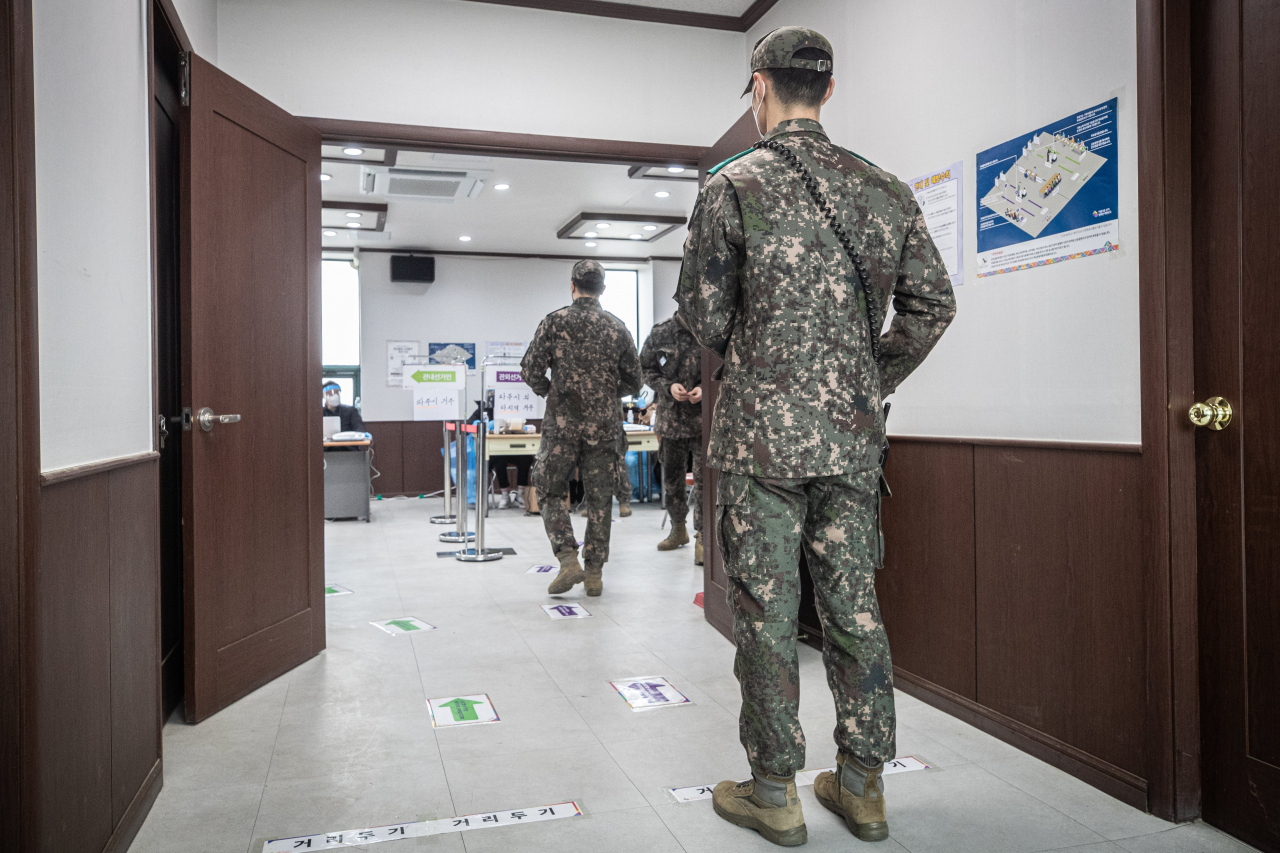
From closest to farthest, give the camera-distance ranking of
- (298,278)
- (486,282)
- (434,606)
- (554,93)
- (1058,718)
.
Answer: (1058,718)
(298,278)
(554,93)
(434,606)
(486,282)

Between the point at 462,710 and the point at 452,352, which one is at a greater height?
the point at 452,352

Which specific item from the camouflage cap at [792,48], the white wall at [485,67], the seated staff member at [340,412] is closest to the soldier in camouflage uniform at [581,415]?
the white wall at [485,67]

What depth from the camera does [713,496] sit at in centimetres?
353

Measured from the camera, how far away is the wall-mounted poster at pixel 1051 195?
6.70 ft

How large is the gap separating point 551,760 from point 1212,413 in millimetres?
1747

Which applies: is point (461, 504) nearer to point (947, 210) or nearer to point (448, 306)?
point (947, 210)

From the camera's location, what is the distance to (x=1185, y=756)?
188cm

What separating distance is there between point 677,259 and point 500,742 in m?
8.47

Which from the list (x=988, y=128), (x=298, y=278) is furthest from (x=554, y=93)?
(x=988, y=128)

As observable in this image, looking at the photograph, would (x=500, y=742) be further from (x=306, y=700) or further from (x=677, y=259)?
(x=677, y=259)

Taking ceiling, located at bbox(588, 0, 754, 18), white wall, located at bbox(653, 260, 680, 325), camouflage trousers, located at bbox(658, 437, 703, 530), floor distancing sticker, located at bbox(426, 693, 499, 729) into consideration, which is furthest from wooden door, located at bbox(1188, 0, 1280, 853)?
white wall, located at bbox(653, 260, 680, 325)

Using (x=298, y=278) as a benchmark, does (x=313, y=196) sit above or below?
above

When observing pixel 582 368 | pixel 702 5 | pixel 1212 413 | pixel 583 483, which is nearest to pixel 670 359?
pixel 582 368

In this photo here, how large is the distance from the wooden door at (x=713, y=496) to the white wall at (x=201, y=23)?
1.81 metres
